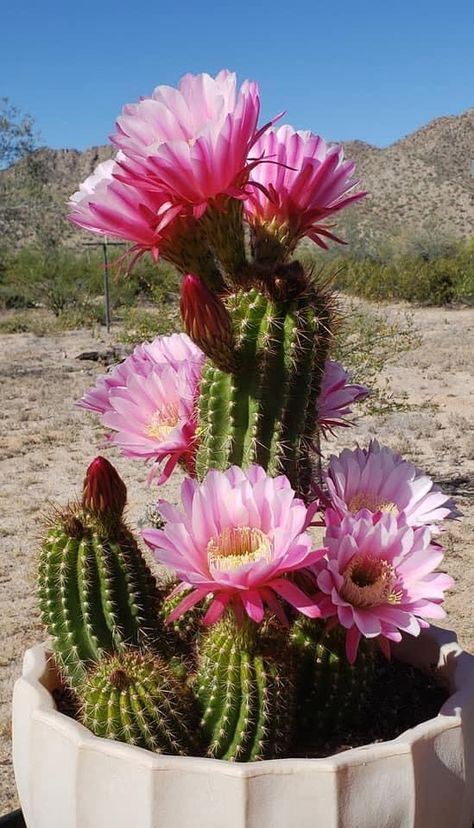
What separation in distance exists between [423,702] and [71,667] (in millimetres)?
438

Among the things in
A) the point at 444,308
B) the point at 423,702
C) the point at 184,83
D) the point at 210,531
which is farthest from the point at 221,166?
the point at 444,308

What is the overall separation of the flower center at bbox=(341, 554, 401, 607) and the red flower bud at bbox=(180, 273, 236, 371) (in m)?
0.28

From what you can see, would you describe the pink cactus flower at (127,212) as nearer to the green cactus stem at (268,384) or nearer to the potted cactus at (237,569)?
the potted cactus at (237,569)

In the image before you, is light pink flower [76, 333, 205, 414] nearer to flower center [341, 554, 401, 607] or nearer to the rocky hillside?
flower center [341, 554, 401, 607]

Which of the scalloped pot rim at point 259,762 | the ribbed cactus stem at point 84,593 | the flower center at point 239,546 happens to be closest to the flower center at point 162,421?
the ribbed cactus stem at point 84,593

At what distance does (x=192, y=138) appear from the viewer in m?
0.97

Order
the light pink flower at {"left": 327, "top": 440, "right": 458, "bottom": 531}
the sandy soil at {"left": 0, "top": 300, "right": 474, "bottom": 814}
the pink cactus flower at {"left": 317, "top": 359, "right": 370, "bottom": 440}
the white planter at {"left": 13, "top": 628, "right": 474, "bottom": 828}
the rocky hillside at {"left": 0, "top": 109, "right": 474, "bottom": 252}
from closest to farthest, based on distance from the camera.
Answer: the white planter at {"left": 13, "top": 628, "right": 474, "bottom": 828}, the light pink flower at {"left": 327, "top": 440, "right": 458, "bottom": 531}, the pink cactus flower at {"left": 317, "top": 359, "right": 370, "bottom": 440}, the sandy soil at {"left": 0, "top": 300, "right": 474, "bottom": 814}, the rocky hillside at {"left": 0, "top": 109, "right": 474, "bottom": 252}

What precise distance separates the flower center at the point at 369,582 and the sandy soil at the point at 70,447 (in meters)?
0.53

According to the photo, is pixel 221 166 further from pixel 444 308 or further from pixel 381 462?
pixel 444 308

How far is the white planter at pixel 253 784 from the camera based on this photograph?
2.69 feet

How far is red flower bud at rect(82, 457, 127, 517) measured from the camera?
3.53 feet

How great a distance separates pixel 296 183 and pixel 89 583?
1.75ft

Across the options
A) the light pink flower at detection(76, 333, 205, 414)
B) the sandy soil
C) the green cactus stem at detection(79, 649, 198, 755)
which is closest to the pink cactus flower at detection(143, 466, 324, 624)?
the green cactus stem at detection(79, 649, 198, 755)

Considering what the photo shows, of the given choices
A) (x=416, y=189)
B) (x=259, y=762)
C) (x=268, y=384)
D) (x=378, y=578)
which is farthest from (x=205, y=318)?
(x=416, y=189)
